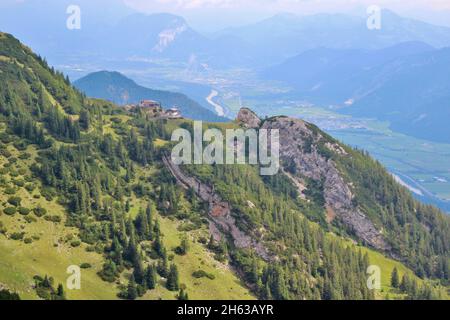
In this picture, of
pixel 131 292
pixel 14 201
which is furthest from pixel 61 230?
pixel 131 292

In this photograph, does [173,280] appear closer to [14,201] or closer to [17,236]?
[17,236]

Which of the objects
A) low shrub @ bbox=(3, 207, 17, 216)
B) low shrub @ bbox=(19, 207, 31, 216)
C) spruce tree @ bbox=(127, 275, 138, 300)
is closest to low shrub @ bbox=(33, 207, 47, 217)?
low shrub @ bbox=(19, 207, 31, 216)

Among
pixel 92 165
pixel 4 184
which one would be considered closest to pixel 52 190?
pixel 4 184

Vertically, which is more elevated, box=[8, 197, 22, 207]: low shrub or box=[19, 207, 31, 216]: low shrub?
box=[8, 197, 22, 207]: low shrub

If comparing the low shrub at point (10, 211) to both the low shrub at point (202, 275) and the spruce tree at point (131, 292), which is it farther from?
the low shrub at point (202, 275)

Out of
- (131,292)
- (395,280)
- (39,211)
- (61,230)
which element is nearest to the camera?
(131,292)

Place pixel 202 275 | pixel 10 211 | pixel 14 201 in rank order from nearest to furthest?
pixel 10 211 < pixel 14 201 < pixel 202 275

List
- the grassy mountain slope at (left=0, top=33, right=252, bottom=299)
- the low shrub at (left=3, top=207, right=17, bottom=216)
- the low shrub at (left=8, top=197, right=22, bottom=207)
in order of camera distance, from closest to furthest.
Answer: the grassy mountain slope at (left=0, top=33, right=252, bottom=299) < the low shrub at (left=3, top=207, right=17, bottom=216) < the low shrub at (left=8, top=197, right=22, bottom=207)

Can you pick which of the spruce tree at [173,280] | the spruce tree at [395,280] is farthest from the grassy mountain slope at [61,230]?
the spruce tree at [395,280]

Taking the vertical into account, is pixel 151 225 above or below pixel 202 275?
above

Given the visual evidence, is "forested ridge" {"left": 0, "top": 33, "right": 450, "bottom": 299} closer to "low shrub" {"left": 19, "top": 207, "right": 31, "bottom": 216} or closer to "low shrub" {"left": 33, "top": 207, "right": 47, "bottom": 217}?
"low shrub" {"left": 19, "top": 207, "right": 31, "bottom": 216}

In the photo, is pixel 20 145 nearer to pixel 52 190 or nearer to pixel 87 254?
pixel 52 190
